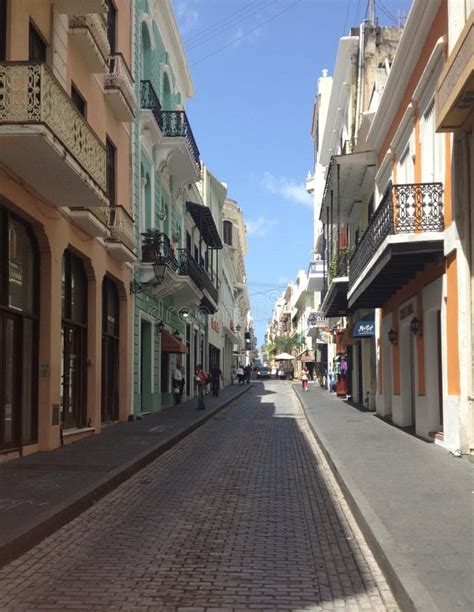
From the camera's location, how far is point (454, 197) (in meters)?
11.1

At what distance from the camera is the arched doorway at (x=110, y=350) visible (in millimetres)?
16891

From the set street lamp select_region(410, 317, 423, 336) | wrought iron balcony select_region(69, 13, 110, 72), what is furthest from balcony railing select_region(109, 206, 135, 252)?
street lamp select_region(410, 317, 423, 336)

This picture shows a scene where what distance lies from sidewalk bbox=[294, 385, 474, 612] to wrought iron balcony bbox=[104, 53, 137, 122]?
8.83 m

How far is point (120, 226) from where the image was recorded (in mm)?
16266

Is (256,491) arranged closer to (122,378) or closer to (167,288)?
(122,378)

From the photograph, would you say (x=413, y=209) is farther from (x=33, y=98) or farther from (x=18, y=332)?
(x=18, y=332)

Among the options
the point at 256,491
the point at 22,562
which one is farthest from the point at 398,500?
the point at 22,562

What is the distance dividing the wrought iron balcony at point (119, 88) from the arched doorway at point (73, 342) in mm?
4067

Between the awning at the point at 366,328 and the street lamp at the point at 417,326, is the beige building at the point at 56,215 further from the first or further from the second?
the awning at the point at 366,328

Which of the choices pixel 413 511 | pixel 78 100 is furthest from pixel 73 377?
pixel 413 511

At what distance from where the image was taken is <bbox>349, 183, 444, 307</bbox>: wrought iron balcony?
12.0 m

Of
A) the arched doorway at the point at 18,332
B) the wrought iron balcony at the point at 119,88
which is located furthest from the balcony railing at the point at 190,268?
the arched doorway at the point at 18,332

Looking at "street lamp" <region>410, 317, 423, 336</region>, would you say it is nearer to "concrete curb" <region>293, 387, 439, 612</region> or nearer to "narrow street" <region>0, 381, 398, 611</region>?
"narrow street" <region>0, 381, 398, 611</region>

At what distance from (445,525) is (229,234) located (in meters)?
53.2
